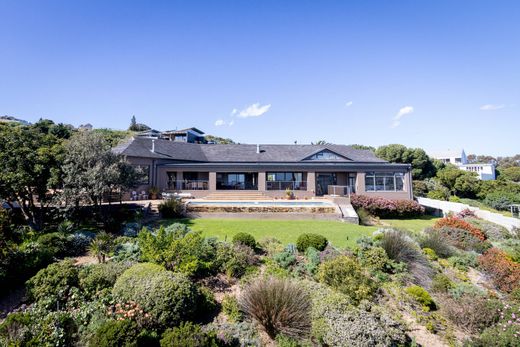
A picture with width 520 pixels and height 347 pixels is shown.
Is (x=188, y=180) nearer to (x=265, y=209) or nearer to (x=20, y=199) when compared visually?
(x=265, y=209)

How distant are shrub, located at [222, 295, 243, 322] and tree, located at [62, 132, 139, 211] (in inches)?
382

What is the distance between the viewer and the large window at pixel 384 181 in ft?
79.0

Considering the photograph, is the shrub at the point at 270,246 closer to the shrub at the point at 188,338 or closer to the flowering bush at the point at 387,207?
the shrub at the point at 188,338

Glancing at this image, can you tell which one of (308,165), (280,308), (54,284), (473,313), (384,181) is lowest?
(473,313)

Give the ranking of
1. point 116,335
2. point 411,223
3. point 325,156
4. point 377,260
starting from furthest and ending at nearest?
point 325,156, point 411,223, point 377,260, point 116,335

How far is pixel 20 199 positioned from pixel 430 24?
25.2 metres

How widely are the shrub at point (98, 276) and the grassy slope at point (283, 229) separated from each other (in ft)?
16.4

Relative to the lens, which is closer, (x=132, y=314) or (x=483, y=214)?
(x=132, y=314)

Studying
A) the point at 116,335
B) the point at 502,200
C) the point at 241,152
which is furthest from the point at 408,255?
the point at 502,200

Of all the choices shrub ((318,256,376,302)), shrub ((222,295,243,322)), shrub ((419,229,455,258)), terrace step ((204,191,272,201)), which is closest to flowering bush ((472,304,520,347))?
shrub ((318,256,376,302))

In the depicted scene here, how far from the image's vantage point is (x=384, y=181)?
24266mm

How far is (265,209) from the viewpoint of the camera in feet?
60.3

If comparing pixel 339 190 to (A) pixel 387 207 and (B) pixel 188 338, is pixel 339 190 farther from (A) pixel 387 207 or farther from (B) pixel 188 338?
(B) pixel 188 338

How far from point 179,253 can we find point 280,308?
3659 mm
